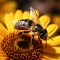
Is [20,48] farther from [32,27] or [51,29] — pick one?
[51,29]

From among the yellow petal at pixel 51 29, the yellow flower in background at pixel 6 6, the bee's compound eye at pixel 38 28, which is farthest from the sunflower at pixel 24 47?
the yellow flower in background at pixel 6 6

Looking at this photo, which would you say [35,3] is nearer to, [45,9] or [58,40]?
[45,9]

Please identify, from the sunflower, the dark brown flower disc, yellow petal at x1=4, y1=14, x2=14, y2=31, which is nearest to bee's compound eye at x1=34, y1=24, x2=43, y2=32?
the sunflower

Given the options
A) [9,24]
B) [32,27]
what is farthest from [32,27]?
[9,24]

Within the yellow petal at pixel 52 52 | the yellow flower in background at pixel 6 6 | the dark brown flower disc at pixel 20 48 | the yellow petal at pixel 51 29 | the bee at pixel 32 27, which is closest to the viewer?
the bee at pixel 32 27

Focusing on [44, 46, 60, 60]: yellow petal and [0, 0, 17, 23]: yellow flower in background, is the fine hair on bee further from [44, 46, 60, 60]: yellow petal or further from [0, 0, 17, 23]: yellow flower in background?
[0, 0, 17, 23]: yellow flower in background

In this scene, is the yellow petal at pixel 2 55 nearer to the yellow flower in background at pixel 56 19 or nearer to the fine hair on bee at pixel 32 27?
the fine hair on bee at pixel 32 27

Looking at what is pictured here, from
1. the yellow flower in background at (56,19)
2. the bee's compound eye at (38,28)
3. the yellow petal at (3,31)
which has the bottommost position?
the yellow flower in background at (56,19)

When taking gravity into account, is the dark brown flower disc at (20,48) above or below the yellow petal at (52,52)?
above

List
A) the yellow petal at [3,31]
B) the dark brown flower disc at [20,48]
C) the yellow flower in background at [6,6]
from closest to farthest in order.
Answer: the dark brown flower disc at [20,48]
the yellow petal at [3,31]
the yellow flower in background at [6,6]
